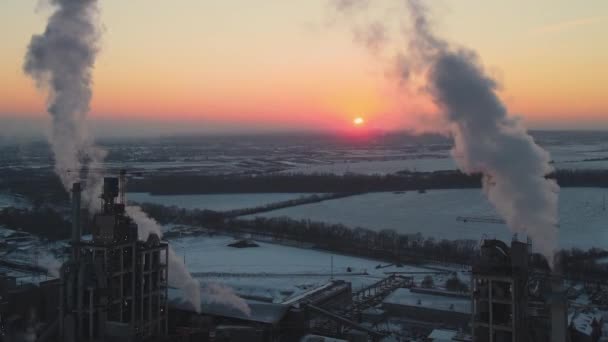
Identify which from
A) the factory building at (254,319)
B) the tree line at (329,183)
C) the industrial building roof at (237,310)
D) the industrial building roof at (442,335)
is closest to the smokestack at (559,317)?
the industrial building roof at (442,335)

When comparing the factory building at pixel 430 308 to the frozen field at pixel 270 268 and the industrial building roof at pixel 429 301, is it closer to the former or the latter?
A: the industrial building roof at pixel 429 301

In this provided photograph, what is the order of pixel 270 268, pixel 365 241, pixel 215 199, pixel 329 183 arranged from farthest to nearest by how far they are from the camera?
1. pixel 329 183
2. pixel 215 199
3. pixel 365 241
4. pixel 270 268

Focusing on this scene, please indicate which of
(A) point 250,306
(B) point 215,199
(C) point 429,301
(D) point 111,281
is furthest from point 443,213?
(D) point 111,281

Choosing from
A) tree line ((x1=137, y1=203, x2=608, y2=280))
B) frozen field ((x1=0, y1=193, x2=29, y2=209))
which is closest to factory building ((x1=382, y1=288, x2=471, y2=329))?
tree line ((x1=137, y1=203, x2=608, y2=280))

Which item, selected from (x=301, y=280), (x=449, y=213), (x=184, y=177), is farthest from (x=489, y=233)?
(x=184, y=177)

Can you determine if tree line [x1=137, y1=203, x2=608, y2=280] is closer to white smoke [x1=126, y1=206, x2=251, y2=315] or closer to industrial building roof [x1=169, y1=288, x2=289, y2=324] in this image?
industrial building roof [x1=169, y1=288, x2=289, y2=324]

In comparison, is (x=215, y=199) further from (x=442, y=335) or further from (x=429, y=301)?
(x=442, y=335)
